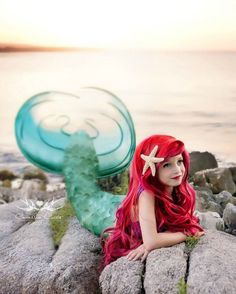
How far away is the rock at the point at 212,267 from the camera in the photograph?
6.75ft

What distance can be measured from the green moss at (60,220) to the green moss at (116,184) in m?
0.15

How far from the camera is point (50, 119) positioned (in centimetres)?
252

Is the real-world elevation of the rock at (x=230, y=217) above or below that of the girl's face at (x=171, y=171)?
below

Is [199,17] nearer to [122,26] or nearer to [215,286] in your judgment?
[122,26]

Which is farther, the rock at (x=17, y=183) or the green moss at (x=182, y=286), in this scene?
the rock at (x=17, y=183)

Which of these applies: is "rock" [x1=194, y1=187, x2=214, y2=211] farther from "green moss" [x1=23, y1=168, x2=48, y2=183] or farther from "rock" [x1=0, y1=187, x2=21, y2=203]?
"rock" [x1=0, y1=187, x2=21, y2=203]

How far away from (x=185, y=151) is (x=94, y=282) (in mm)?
521

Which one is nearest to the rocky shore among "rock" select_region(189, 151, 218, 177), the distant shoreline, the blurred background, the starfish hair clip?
"rock" select_region(189, 151, 218, 177)

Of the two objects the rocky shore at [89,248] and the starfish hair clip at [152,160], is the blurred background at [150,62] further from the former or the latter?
the starfish hair clip at [152,160]

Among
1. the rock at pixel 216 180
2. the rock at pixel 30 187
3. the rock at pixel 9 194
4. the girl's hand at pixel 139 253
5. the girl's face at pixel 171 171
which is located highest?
the girl's face at pixel 171 171

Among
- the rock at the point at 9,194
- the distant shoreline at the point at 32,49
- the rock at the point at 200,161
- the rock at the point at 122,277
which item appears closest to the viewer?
the rock at the point at 122,277

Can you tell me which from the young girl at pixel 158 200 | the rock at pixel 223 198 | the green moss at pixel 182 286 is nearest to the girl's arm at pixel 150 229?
the young girl at pixel 158 200

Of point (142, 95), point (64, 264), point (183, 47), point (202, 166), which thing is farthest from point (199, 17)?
point (64, 264)

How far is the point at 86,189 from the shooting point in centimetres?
257
